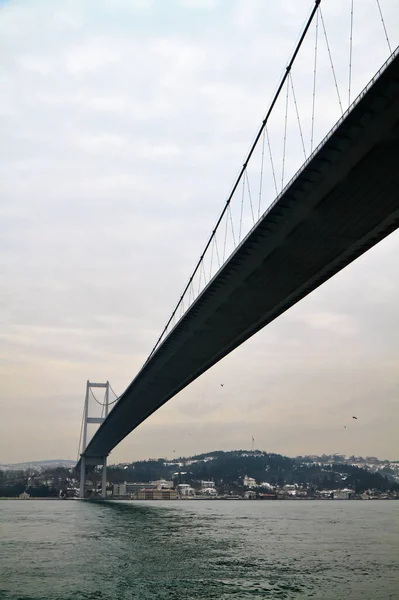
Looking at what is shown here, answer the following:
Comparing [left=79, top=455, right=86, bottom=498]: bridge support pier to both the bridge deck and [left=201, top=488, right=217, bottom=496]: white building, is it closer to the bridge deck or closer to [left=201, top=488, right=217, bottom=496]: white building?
the bridge deck

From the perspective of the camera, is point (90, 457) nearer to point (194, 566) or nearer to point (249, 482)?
point (194, 566)

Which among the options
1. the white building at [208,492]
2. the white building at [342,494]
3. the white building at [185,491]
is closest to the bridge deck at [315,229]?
the white building at [185,491]

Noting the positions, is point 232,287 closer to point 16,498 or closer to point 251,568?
point 251,568

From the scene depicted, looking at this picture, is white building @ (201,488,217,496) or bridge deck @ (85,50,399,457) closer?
bridge deck @ (85,50,399,457)

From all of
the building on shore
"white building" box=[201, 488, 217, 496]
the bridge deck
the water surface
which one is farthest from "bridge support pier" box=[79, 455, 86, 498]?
"white building" box=[201, 488, 217, 496]

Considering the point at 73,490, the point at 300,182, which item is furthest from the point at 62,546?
the point at 73,490
